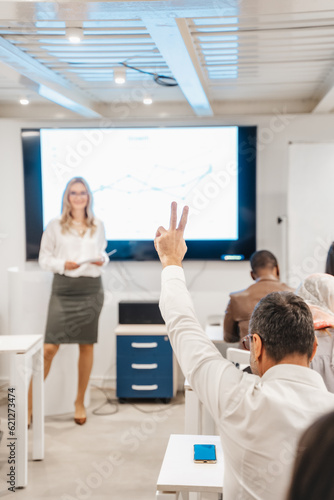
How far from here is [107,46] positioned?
373 centimetres

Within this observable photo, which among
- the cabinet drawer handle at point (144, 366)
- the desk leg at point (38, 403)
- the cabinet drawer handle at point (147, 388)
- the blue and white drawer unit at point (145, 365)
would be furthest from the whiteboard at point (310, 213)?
the desk leg at point (38, 403)

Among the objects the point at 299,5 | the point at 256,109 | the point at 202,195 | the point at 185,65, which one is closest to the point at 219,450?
the point at 299,5

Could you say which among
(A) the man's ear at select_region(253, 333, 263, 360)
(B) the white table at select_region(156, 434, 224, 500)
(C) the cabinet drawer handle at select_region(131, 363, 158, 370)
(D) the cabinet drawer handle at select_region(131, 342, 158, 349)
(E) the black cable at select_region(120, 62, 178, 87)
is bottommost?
(C) the cabinet drawer handle at select_region(131, 363, 158, 370)

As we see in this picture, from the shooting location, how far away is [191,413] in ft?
9.61

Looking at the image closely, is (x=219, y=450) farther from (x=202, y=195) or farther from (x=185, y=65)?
(x=202, y=195)

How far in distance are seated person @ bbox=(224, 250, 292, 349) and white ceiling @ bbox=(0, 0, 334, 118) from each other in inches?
53.1

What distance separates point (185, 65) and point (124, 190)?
2150mm

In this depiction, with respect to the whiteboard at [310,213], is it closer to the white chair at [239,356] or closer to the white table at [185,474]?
the white chair at [239,356]

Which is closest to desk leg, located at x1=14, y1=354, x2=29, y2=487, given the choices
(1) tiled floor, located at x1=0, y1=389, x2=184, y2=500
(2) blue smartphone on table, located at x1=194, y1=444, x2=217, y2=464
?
(1) tiled floor, located at x1=0, y1=389, x2=184, y2=500

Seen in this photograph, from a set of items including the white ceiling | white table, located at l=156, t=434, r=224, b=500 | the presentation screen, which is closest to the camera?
white table, located at l=156, t=434, r=224, b=500

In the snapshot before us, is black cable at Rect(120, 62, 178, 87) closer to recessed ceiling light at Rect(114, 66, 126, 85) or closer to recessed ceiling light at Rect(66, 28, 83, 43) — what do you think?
recessed ceiling light at Rect(114, 66, 126, 85)

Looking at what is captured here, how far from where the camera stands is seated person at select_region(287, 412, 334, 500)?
0.64 metres

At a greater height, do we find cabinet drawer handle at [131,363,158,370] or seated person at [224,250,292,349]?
seated person at [224,250,292,349]

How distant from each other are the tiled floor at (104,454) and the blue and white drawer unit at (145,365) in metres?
0.14
